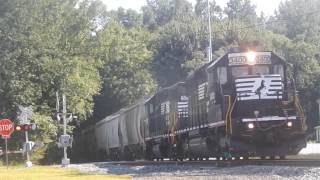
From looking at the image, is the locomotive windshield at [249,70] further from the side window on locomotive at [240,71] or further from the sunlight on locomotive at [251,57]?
the sunlight on locomotive at [251,57]

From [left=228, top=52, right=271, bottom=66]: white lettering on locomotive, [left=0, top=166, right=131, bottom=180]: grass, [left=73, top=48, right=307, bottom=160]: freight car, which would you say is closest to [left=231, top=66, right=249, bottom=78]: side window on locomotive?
[left=73, top=48, right=307, bottom=160]: freight car

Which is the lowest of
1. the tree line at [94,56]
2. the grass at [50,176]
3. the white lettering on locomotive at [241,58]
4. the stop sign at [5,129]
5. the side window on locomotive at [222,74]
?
the grass at [50,176]

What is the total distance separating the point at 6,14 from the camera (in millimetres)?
44156

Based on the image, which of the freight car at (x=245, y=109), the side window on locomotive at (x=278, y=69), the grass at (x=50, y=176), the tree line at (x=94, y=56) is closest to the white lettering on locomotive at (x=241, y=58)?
the freight car at (x=245, y=109)

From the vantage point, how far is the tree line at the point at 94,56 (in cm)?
4425

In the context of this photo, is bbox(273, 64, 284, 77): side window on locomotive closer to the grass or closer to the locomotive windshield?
the locomotive windshield

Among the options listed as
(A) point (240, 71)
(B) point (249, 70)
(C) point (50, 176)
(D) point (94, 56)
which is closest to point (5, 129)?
(C) point (50, 176)

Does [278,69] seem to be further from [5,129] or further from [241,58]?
[5,129]

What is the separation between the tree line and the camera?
145ft

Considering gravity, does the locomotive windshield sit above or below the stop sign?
above

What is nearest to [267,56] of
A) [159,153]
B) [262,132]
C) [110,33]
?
[262,132]

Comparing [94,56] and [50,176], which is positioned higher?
[94,56]

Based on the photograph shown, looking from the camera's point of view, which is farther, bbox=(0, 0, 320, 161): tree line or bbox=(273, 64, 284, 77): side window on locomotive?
bbox=(0, 0, 320, 161): tree line

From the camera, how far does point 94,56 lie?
54.7 meters
